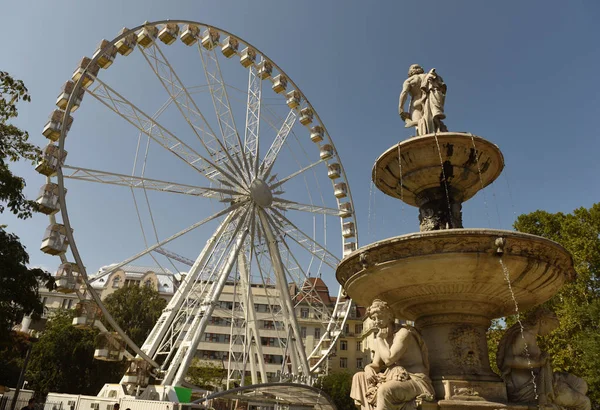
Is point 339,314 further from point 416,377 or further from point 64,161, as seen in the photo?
point 416,377

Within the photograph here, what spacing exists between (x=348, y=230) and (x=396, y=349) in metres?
21.0

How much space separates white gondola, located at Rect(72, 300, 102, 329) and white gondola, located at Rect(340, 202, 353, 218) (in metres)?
13.4

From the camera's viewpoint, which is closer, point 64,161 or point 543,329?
point 543,329

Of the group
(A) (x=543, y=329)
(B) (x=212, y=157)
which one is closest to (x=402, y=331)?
(A) (x=543, y=329)

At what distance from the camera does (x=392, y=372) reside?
5062mm

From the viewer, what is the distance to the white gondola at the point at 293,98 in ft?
82.9

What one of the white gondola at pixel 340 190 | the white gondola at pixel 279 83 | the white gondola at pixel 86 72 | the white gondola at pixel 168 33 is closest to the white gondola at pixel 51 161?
the white gondola at pixel 86 72

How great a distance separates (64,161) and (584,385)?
15747 mm

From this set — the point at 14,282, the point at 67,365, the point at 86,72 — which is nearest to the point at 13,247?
the point at 14,282

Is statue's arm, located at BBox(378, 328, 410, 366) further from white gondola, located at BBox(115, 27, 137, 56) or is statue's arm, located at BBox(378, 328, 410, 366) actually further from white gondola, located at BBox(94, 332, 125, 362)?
white gondola, located at BBox(115, 27, 137, 56)

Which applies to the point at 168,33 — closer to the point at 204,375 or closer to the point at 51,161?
the point at 51,161

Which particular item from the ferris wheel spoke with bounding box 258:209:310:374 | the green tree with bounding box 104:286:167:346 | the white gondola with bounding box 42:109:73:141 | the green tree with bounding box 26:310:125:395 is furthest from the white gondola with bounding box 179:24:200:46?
the green tree with bounding box 104:286:167:346

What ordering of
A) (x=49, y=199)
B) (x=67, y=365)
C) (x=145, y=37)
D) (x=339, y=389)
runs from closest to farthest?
(x=49, y=199)
(x=145, y=37)
(x=67, y=365)
(x=339, y=389)

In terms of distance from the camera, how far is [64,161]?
16078mm
